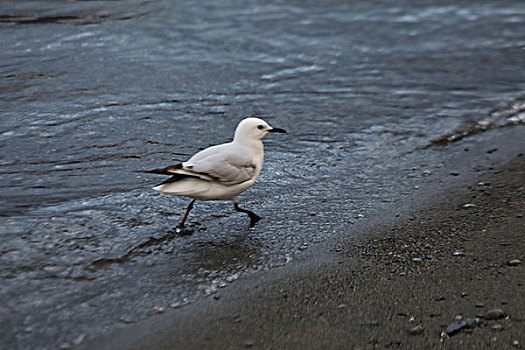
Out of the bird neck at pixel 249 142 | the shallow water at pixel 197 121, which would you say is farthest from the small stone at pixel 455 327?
the bird neck at pixel 249 142

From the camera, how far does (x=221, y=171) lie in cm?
455

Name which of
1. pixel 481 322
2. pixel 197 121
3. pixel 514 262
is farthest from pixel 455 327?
pixel 197 121

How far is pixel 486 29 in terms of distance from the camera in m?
11.2

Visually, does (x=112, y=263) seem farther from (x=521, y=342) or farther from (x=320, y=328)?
(x=521, y=342)

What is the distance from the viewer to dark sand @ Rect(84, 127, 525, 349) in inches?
126

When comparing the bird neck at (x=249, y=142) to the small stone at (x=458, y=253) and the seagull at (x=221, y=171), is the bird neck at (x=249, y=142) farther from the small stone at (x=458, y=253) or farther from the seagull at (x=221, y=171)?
the small stone at (x=458, y=253)

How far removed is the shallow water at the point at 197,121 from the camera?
400 cm

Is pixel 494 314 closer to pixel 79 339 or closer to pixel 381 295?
pixel 381 295

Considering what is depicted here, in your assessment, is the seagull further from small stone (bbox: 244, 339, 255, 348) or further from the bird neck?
small stone (bbox: 244, 339, 255, 348)

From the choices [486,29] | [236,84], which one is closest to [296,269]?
[236,84]

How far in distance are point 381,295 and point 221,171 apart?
5.08 ft

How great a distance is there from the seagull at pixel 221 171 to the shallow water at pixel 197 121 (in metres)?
0.30

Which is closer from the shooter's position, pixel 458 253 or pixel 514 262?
Answer: pixel 514 262

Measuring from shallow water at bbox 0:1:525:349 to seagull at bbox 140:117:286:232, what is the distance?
0.98ft
